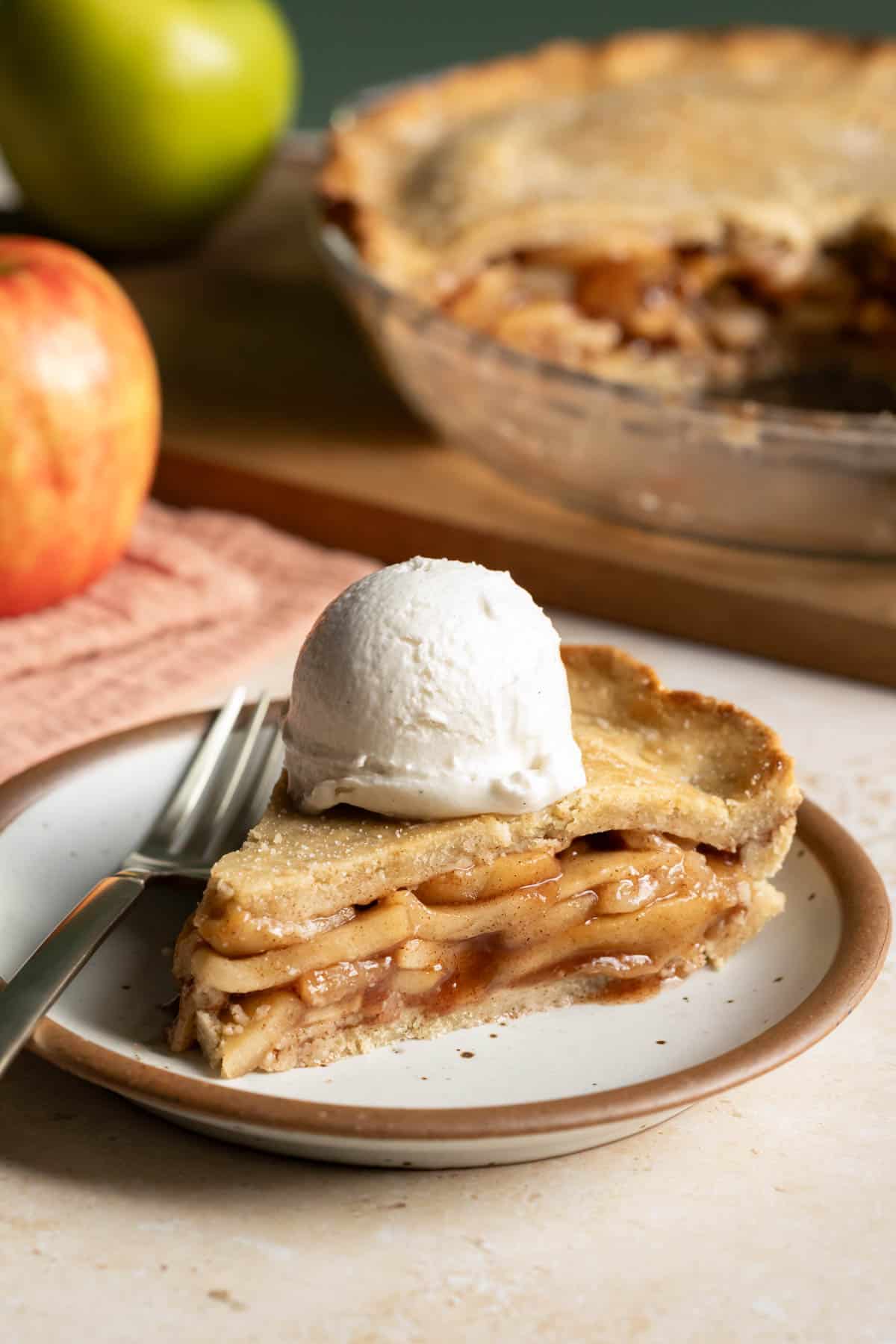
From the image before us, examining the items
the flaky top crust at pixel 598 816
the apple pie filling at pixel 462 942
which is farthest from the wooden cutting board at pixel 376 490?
the apple pie filling at pixel 462 942

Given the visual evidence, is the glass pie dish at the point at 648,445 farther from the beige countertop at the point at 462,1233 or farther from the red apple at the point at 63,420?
the beige countertop at the point at 462,1233

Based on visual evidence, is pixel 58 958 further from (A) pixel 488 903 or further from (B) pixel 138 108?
(B) pixel 138 108

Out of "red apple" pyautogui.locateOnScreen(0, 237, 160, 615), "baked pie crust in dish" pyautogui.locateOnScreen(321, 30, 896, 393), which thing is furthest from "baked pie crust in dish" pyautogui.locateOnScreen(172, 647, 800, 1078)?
"baked pie crust in dish" pyautogui.locateOnScreen(321, 30, 896, 393)

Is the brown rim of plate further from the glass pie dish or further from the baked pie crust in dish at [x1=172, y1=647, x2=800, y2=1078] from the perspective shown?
the glass pie dish

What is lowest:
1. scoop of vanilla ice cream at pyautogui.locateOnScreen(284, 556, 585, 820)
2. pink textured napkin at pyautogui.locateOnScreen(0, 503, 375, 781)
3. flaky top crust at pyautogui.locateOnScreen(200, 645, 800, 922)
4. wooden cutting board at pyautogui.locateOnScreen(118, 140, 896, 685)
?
pink textured napkin at pyautogui.locateOnScreen(0, 503, 375, 781)

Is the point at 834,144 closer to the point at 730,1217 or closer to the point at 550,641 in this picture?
the point at 550,641

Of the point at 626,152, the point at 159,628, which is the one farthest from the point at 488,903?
the point at 626,152
